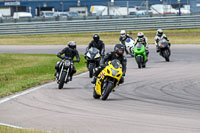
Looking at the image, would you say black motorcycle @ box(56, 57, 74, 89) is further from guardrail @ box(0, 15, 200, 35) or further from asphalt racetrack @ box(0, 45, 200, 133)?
guardrail @ box(0, 15, 200, 35)

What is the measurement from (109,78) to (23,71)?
1048 cm

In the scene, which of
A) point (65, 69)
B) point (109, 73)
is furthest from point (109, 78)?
point (65, 69)

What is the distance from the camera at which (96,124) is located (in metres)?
8.59

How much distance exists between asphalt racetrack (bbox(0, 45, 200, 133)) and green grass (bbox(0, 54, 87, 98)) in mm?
856

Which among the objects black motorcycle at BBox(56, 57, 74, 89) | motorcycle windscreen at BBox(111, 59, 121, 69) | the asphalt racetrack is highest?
motorcycle windscreen at BBox(111, 59, 121, 69)

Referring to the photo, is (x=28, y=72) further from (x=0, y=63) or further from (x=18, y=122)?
(x=18, y=122)

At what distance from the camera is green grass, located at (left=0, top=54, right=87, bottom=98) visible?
51.1 ft

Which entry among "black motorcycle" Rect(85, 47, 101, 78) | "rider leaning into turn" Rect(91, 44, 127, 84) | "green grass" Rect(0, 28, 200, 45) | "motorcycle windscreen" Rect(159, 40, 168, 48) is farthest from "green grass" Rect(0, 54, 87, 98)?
"green grass" Rect(0, 28, 200, 45)

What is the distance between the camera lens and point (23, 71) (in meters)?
22.0

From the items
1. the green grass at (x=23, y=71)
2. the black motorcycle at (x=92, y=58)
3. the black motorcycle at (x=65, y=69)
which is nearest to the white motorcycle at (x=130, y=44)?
the green grass at (x=23, y=71)

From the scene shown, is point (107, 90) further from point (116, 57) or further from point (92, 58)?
point (92, 58)

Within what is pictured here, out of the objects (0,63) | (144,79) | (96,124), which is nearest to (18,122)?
(96,124)

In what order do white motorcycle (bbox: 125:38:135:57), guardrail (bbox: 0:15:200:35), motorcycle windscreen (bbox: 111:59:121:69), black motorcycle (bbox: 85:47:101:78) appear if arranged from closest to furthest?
motorcycle windscreen (bbox: 111:59:121:69) < black motorcycle (bbox: 85:47:101:78) < white motorcycle (bbox: 125:38:135:57) < guardrail (bbox: 0:15:200:35)

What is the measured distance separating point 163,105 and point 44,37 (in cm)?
3519
